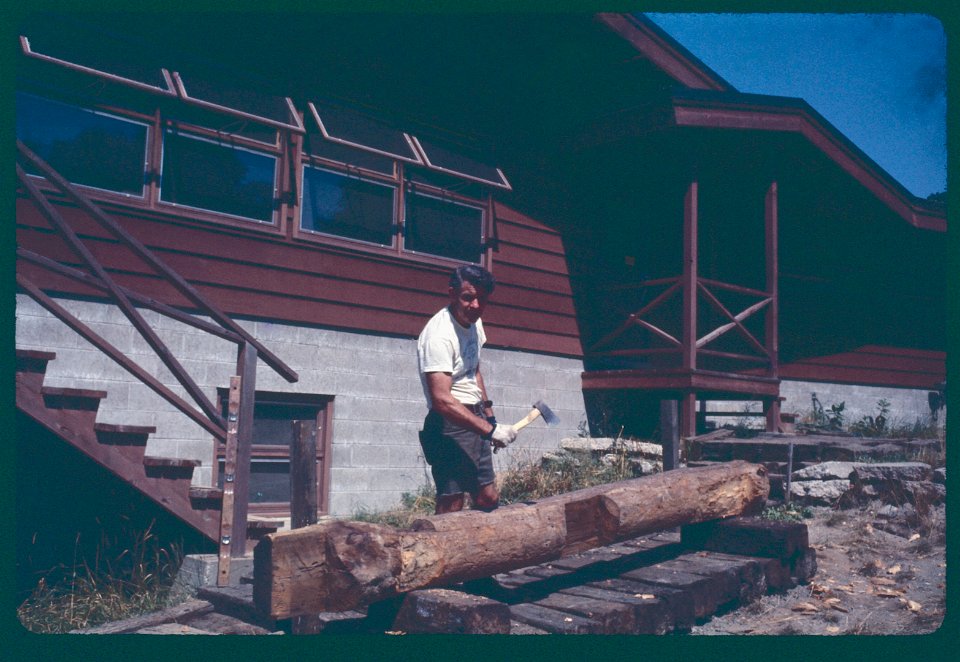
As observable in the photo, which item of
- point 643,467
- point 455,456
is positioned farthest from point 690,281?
point 455,456

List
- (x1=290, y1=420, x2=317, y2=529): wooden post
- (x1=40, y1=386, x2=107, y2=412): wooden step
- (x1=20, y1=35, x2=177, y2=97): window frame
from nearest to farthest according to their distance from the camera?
(x1=40, y1=386, x2=107, y2=412): wooden step < (x1=290, y1=420, x2=317, y2=529): wooden post < (x1=20, y1=35, x2=177, y2=97): window frame

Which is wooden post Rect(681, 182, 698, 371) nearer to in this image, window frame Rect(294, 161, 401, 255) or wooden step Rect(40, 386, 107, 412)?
window frame Rect(294, 161, 401, 255)

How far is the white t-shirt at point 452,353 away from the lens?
4.33m

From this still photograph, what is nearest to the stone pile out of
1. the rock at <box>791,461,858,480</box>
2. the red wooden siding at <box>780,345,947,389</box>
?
the rock at <box>791,461,858,480</box>

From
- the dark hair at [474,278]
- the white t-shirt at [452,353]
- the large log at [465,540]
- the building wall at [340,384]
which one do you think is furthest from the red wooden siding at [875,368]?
the dark hair at [474,278]

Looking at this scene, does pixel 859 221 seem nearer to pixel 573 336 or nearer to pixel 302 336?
pixel 573 336

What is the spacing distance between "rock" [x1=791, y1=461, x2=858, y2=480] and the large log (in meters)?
1.60

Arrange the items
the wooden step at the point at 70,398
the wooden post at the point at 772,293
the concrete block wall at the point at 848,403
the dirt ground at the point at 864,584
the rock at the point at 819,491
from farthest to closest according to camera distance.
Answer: the concrete block wall at the point at 848,403, the wooden post at the point at 772,293, the rock at the point at 819,491, the wooden step at the point at 70,398, the dirt ground at the point at 864,584

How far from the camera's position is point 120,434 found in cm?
496

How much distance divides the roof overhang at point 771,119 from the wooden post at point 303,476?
548 centimetres

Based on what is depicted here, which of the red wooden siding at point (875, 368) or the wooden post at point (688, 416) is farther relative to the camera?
the red wooden siding at point (875, 368)

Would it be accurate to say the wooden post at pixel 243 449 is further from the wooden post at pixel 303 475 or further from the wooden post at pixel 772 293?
the wooden post at pixel 772 293

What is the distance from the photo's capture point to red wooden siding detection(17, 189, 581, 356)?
6367 millimetres

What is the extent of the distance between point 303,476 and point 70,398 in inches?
57.8
